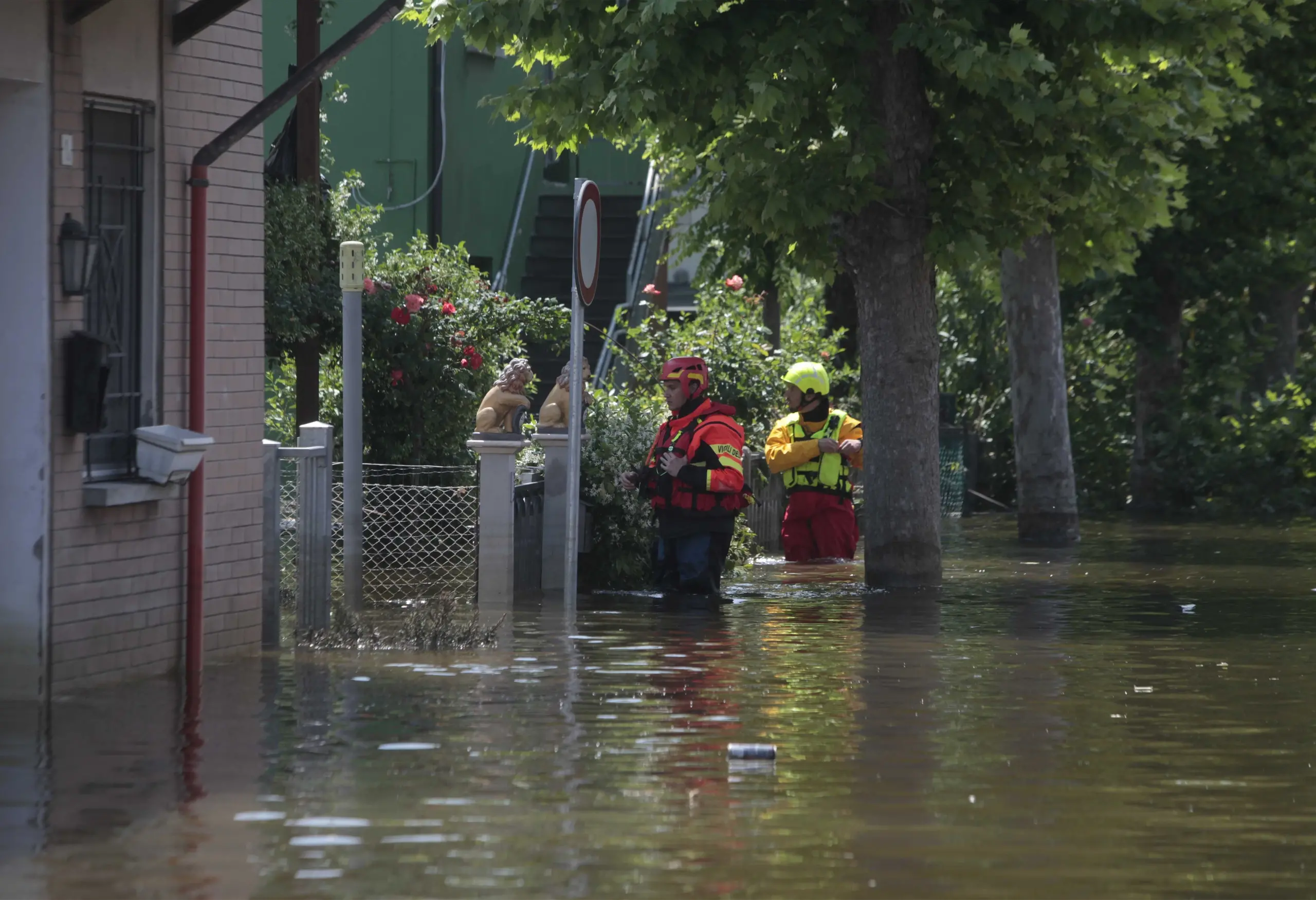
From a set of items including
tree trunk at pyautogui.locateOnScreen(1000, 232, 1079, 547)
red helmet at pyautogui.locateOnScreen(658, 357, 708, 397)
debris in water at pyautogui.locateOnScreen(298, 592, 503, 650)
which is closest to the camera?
debris in water at pyautogui.locateOnScreen(298, 592, 503, 650)

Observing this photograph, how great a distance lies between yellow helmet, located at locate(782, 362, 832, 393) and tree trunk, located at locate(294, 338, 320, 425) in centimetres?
351

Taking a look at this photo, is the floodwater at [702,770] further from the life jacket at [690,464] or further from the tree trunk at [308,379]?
the tree trunk at [308,379]

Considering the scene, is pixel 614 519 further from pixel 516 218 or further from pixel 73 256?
pixel 516 218

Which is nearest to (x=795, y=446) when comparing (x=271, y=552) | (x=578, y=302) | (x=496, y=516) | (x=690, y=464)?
(x=690, y=464)

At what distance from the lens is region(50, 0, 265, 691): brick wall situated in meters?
9.49

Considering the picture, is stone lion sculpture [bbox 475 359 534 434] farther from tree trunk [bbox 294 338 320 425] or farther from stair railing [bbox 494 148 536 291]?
stair railing [bbox 494 148 536 291]

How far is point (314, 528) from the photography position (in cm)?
1184

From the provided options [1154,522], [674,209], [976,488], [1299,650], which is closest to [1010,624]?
[1299,650]

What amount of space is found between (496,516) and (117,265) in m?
3.98

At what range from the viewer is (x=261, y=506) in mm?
11203

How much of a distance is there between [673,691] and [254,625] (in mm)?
2406

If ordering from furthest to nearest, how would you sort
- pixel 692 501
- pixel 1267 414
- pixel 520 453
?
pixel 1267 414
pixel 520 453
pixel 692 501

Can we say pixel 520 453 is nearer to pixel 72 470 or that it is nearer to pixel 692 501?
pixel 692 501

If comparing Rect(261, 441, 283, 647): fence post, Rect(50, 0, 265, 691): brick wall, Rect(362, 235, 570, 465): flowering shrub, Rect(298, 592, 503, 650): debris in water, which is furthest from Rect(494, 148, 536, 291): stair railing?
Rect(50, 0, 265, 691): brick wall
